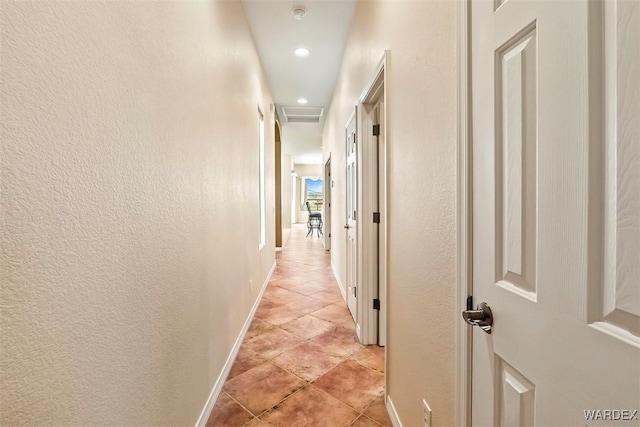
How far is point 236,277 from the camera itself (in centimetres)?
236

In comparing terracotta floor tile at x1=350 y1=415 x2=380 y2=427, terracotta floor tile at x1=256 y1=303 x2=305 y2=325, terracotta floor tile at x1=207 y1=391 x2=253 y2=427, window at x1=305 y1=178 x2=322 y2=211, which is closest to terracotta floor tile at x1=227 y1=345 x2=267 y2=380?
terracotta floor tile at x1=207 y1=391 x2=253 y2=427

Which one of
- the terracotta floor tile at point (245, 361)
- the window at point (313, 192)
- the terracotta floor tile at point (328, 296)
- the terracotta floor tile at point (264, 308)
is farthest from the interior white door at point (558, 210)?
the window at point (313, 192)

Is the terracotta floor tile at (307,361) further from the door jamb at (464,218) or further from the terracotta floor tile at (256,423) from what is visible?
the door jamb at (464,218)

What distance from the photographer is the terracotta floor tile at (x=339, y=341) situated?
2391 mm

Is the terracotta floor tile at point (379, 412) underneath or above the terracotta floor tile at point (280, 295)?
underneath

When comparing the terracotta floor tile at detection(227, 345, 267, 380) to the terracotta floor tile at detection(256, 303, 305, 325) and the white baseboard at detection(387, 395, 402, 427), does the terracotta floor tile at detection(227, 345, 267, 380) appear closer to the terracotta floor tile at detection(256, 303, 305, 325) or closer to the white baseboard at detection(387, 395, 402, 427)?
the terracotta floor tile at detection(256, 303, 305, 325)

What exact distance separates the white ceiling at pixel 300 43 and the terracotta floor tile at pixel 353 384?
2.98 metres

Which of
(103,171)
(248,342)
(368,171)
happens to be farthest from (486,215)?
(248,342)

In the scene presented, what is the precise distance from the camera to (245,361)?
7.29ft

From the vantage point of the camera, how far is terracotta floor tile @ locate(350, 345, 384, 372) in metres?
2.18

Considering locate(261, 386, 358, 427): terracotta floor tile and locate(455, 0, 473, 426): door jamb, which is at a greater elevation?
locate(455, 0, 473, 426): door jamb

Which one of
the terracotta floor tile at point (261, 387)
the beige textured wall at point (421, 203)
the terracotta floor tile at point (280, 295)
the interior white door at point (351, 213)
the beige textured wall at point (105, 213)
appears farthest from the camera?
the terracotta floor tile at point (280, 295)

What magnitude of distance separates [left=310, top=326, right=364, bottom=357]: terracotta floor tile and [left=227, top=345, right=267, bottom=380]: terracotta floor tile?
0.51 m

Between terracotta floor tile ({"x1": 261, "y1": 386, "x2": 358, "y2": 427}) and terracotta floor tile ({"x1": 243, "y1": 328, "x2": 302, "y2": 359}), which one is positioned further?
terracotta floor tile ({"x1": 243, "y1": 328, "x2": 302, "y2": 359})
